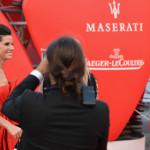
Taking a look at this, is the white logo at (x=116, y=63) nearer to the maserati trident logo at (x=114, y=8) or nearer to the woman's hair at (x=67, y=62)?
the maserati trident logo at (x=114, y=8)

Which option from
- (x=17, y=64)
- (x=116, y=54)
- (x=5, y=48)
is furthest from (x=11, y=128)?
(x=116, y=54)

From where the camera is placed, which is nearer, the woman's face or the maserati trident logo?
the woman's face

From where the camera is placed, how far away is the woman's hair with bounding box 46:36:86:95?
1.45 metres

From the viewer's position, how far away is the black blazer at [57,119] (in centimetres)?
150

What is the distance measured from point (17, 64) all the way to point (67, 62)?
172 centimetres

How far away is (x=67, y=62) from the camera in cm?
145

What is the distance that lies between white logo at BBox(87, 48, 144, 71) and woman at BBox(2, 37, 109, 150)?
1649mm

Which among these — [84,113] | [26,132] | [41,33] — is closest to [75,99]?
[84,113]

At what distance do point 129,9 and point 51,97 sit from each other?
69.1 inches

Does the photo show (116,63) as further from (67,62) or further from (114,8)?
(67,62)

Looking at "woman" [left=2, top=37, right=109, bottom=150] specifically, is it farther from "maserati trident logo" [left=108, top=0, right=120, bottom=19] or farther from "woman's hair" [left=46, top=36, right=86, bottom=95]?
"maserati trident logo" [left=108, top=0, right=120, bottom=19]

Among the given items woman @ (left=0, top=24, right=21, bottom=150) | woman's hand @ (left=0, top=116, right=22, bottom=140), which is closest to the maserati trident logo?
woman @ (left=0, top=24, right=21, bottom=150)

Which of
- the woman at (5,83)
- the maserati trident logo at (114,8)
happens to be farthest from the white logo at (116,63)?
the woman at (5,83)

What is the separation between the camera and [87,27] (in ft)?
10.3
